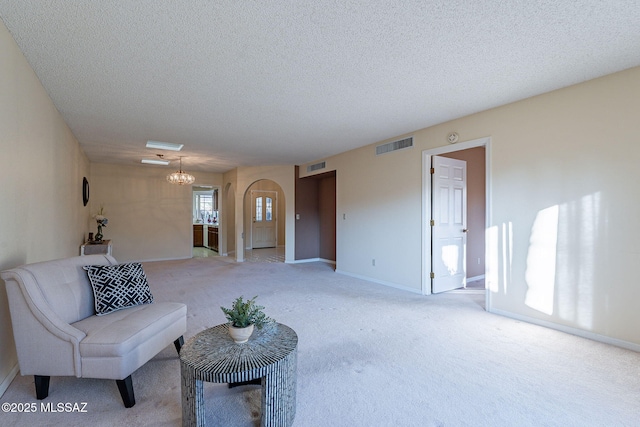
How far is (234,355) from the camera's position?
5.32ft

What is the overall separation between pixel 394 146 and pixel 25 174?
4.58 m

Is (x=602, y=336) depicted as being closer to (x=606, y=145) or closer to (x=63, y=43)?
(x=606, y=145)

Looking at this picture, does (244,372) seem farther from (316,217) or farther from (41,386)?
(316,217)

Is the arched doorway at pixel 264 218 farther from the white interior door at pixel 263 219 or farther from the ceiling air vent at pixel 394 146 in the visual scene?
the ceiling air vent at pixel 394 146

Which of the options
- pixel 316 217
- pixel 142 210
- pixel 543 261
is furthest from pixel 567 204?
pixel 142 210

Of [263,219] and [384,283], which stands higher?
[263,219]

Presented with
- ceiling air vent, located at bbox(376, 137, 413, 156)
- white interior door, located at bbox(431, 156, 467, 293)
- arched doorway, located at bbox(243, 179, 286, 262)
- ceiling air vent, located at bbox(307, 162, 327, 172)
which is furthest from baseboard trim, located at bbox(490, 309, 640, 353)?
arched doorway, located at bbox(243, 179, 286, 262)

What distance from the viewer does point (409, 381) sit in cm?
215

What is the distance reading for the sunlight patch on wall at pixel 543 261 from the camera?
10.3 feet

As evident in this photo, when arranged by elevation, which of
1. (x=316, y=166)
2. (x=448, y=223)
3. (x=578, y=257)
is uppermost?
(x=316, y=166)

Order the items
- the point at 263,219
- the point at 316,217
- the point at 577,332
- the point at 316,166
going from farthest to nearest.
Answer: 1. the point at 263,219
2. the point at 316,217
3. the point at 316,166
4. the point at 577,332

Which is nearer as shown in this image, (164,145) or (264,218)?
(164,145)

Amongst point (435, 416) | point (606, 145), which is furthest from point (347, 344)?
point (606, 145)

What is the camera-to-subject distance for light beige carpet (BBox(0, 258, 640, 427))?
177 centimetres
